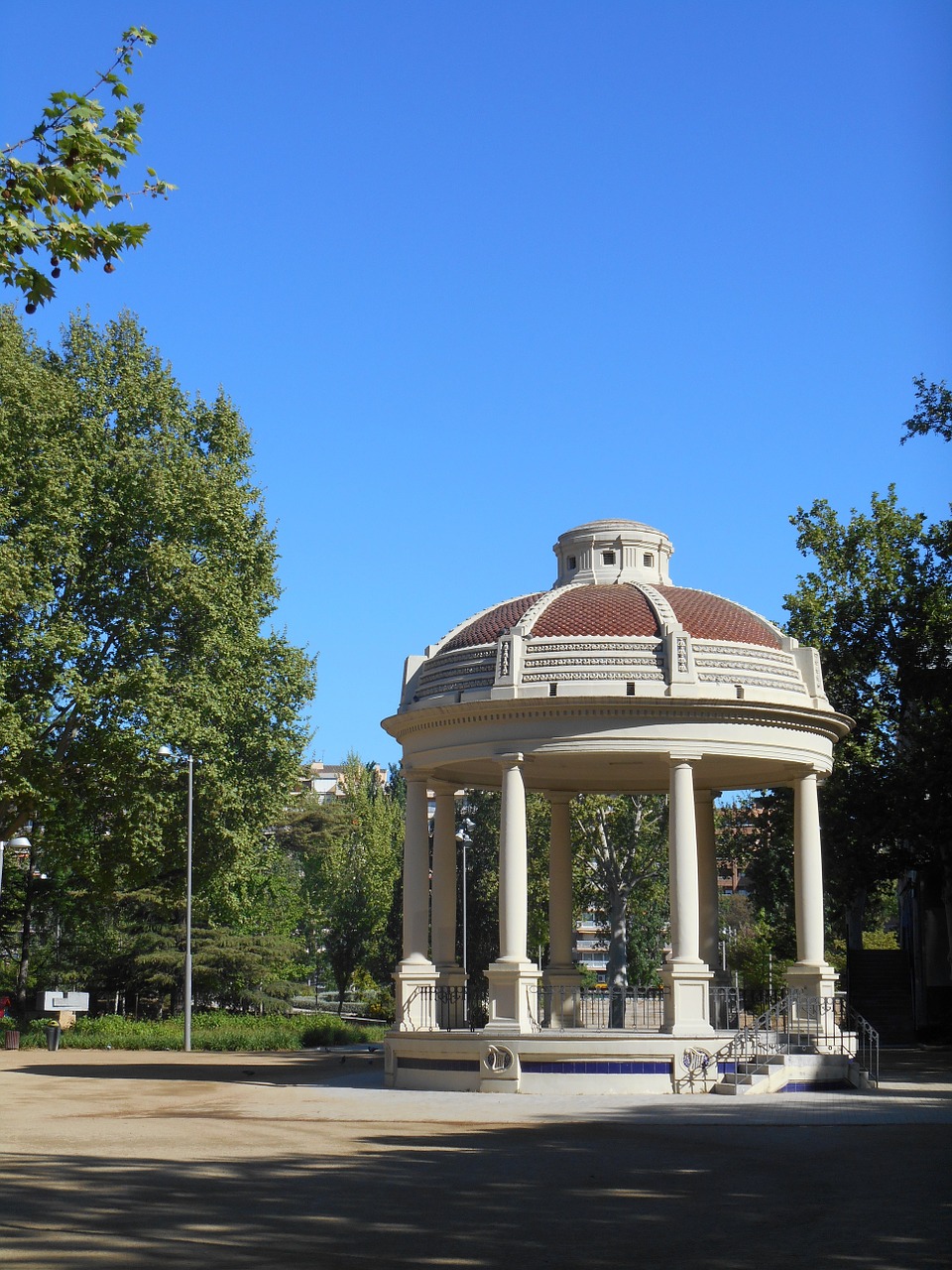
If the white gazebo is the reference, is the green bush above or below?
below

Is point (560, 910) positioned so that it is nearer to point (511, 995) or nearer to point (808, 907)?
point (808, 907)

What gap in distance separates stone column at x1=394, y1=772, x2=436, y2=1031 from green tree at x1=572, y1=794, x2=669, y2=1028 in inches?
1031

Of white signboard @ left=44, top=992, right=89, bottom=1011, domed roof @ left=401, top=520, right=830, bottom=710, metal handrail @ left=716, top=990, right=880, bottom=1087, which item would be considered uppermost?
domed roof @ left=401, top=520, right=830, bottom=710

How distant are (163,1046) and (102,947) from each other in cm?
1193

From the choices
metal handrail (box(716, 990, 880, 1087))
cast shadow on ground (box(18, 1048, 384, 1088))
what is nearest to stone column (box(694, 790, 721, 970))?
metal handrail (box(716, 990, 880, 1087))

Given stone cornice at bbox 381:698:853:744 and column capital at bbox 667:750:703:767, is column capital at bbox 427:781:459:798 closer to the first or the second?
stone cornice at bbox 381:698:853:744

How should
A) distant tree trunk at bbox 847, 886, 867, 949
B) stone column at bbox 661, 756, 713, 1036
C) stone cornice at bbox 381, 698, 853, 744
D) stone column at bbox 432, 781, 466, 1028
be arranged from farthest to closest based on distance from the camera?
distant tree trunk at bbox 847, 886, 867, 949 → stone column at bbox 432, 781, 466, 1028 → stone cornice at bbox 381, 698, 853, 744 → stone column at bbox 661, 756, 713, 1036

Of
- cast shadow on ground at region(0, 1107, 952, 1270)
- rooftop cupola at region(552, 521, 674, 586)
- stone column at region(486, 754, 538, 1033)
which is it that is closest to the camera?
cast shadow on ground at region(0, 1107, 952, 1270)

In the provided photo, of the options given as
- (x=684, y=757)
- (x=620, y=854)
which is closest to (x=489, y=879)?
(x=620, y=854)

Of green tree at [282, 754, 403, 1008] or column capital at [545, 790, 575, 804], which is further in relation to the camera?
green tree at [282, 754, 403, 1008]

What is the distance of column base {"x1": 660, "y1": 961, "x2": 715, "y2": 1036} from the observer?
26484 millimetres

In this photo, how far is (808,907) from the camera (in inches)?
1141

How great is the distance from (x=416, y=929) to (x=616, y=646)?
763 centimetres

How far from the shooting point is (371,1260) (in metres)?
10.5
